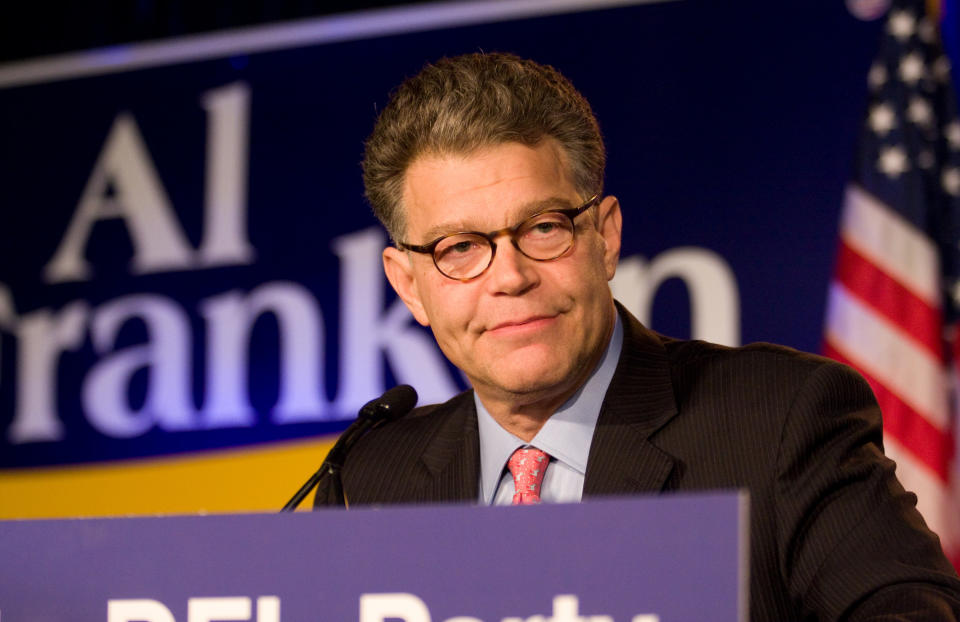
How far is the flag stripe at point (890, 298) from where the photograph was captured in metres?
3.31

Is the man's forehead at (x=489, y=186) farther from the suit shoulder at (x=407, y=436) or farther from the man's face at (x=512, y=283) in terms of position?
the suit shoulder at (x=407, y=436)

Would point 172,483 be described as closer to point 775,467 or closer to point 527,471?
point 527,471

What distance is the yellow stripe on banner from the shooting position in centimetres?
402

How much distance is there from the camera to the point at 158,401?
166 inches

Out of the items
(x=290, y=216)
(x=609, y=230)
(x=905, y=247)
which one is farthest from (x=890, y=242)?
(x=290, y=216)

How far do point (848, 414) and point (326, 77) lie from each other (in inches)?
112

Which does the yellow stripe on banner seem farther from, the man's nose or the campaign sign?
the campaign sign

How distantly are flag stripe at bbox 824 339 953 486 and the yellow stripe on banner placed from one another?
6.02 ft

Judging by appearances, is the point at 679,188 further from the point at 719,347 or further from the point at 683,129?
the point at 719,347

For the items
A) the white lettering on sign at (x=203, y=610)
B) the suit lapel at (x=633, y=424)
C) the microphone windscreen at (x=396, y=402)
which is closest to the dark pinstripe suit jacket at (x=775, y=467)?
the suit lapel at (x=633, y=424)

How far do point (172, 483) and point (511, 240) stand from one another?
8.79ft

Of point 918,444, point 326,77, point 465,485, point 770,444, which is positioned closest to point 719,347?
point 770,444

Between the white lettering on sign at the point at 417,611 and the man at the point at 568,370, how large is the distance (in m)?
0.65

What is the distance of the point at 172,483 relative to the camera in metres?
4.16
